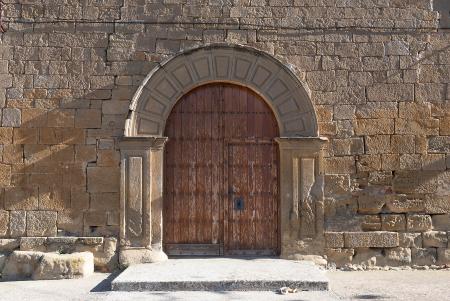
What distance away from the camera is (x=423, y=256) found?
7152 millimetres

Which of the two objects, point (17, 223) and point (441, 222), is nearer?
point (17, 223)

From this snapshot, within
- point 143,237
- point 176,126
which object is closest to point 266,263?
point 143,237

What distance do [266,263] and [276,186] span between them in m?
1.12

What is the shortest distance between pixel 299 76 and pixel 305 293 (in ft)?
9.93

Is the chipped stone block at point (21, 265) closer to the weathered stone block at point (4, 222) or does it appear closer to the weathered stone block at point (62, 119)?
the weathered stone block at point (4, 222)

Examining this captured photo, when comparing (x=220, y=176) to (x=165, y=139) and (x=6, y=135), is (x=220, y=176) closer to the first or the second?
(x=165, y=139)

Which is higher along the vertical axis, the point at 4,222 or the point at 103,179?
the point at 103,179

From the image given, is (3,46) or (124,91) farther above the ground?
(3,46)

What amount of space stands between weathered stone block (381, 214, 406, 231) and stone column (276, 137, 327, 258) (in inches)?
33.9

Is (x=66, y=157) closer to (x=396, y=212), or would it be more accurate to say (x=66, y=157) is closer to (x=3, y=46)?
(x=3, y=46)

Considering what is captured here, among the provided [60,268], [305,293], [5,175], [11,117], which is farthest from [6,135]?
[305,293]

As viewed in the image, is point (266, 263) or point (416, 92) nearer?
point (266, 263)

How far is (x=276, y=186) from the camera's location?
7332mm

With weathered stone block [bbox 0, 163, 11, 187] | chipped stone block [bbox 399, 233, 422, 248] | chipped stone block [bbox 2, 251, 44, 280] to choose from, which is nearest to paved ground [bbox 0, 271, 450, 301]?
chipped stone block [bbox 2, 251, 44, 280]
